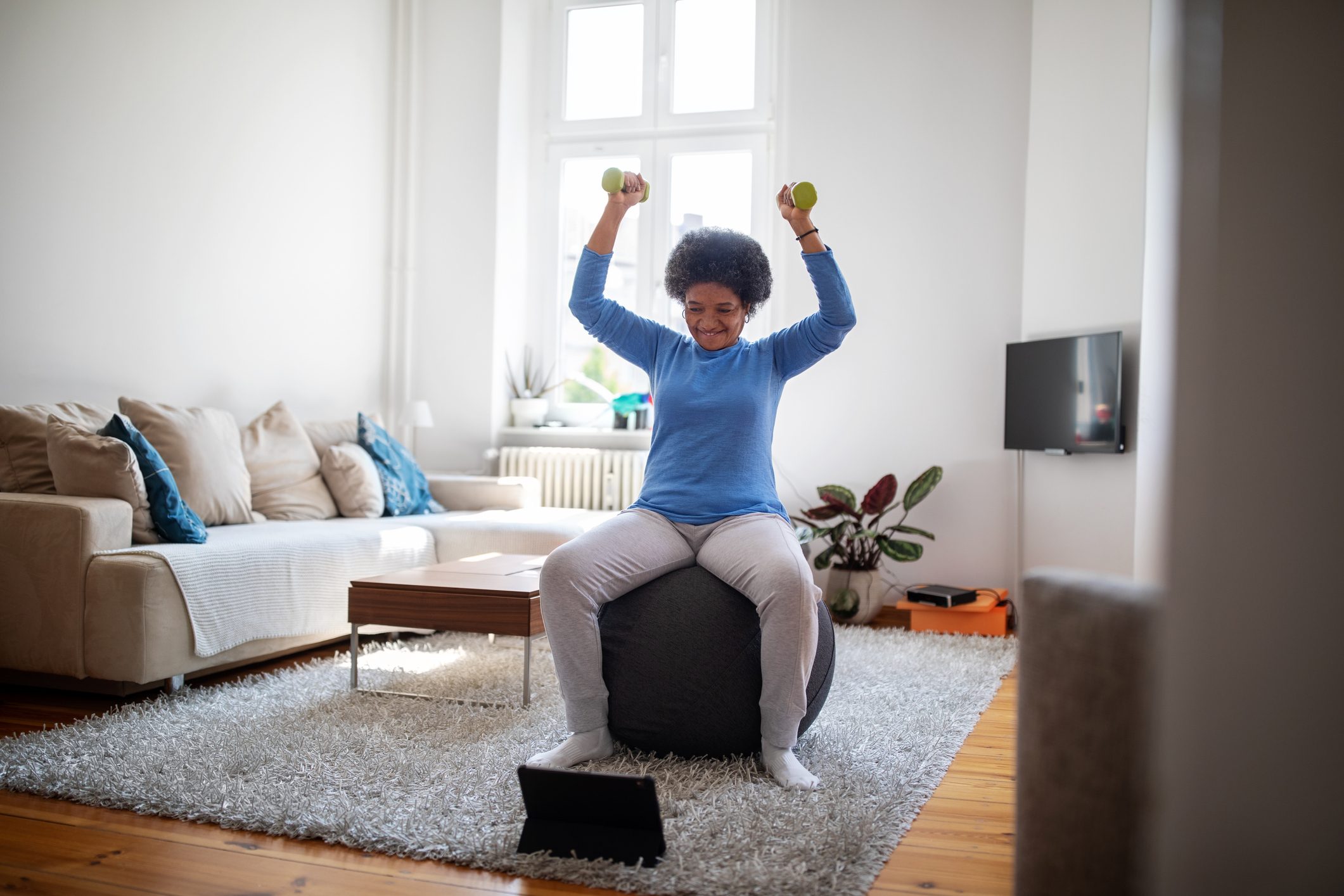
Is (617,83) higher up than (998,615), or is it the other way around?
(617,83)

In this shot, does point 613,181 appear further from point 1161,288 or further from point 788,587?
point 1161,288

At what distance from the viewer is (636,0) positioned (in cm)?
576

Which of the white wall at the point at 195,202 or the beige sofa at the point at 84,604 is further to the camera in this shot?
the white wall at the point at 195,202

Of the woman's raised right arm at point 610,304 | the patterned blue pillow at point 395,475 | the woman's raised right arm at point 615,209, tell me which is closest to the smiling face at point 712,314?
the woman's raised right arm at point 610,304

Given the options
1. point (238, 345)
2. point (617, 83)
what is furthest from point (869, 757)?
point (617, 83)

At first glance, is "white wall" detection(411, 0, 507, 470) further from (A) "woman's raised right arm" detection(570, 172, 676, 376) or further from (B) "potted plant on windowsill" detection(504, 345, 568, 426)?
(A) "woman's raised right arm" detection(570, 172, 676, 376)

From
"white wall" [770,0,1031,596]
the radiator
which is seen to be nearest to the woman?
"white wall" [770,0,1031,596]

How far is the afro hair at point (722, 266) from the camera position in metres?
2.46

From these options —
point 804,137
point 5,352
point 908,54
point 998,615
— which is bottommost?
point 998,615

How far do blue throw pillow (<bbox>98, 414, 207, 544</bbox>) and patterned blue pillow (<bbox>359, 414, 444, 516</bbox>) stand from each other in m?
1.29

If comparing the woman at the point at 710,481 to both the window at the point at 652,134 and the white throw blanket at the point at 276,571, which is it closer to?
the white throw blanket at the point at 276,571

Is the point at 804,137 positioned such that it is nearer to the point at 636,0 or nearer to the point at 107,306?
the point at 636,0

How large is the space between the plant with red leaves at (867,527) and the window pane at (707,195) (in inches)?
51.4

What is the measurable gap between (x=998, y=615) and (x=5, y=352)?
153 inches
